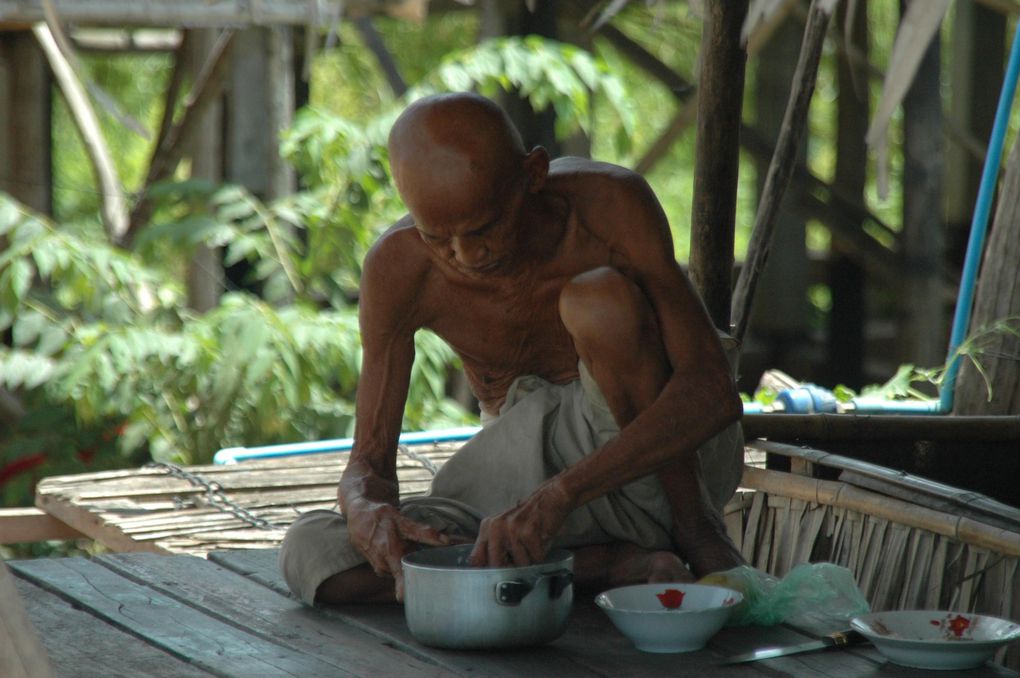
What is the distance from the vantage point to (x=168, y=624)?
2342 millimetres

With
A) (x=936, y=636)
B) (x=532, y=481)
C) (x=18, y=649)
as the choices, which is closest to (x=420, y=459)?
(x=532, y=481)

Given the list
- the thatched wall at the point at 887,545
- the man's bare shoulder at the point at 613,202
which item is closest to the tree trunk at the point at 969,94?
the thatched wall at the point at 887,545

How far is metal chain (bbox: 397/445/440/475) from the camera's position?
3.64 m

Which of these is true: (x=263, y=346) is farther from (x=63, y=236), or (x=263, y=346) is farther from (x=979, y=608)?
(x=979, y=608)

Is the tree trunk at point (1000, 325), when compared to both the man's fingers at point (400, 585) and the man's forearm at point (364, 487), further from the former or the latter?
the man's fingers at point (400, 585)

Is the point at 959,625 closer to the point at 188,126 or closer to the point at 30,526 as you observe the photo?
Answer: the point at 30,526

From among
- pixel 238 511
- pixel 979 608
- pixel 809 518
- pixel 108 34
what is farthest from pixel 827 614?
pixel 108 34

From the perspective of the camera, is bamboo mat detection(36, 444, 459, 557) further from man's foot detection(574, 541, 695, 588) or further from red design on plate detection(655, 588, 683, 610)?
red design on plate detection(655, 588, 683, 610)

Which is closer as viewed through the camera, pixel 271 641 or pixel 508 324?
pixel 271 641

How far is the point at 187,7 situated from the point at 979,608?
2.72m

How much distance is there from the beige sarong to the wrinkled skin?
38mm

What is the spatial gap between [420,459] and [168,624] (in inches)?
55.1

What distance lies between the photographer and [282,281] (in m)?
4.79

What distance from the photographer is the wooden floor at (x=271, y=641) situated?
2080mm
